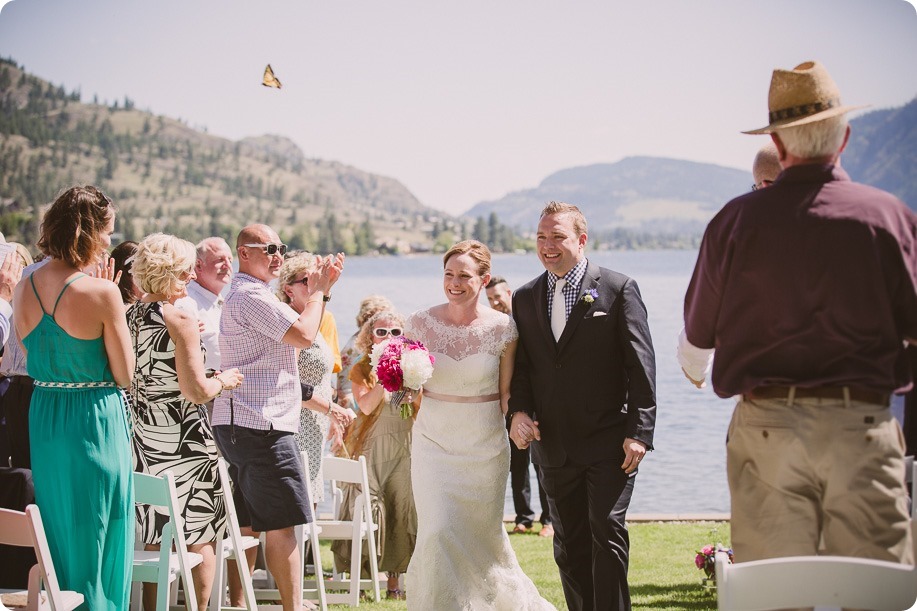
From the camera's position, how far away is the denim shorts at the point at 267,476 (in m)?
5.76

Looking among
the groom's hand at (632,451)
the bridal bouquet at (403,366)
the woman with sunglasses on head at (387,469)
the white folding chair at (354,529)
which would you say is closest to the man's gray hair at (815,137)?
the groom's hand at (632,451)

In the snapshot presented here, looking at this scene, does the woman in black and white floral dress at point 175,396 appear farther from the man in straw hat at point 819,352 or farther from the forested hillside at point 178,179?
the forested hillside at point 178,179

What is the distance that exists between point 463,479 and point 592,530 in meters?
0.83

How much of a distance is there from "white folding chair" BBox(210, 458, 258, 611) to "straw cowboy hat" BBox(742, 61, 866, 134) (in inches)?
134

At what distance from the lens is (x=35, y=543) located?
401 centimetres

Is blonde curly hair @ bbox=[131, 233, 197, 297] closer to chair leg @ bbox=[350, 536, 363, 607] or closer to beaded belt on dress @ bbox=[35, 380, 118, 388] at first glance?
beaded belt on dress @ bbox=[35, 380, 118, 388]

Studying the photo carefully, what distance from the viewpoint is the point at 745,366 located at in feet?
12.1

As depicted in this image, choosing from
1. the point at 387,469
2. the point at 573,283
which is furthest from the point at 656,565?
the point at 573,283

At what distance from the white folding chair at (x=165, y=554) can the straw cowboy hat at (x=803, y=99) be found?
3.17 meters

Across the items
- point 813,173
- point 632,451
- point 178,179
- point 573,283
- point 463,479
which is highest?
point 178,179

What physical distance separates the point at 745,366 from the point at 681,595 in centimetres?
373

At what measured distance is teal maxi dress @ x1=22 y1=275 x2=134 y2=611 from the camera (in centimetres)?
459

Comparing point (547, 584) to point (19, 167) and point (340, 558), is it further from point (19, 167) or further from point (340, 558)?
point (19, 167)

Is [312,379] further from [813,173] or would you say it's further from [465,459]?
[813,173]
